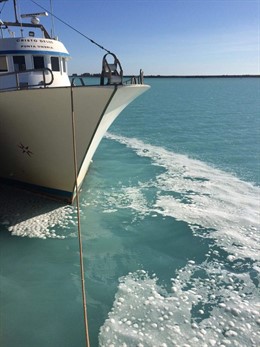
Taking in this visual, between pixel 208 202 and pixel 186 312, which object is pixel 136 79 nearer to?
pixel 208 202

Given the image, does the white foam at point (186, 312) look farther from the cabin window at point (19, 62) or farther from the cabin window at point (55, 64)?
the cabin window at point (55, 64)

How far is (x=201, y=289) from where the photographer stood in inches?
264

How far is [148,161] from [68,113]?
8187mm

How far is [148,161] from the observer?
16.2 m

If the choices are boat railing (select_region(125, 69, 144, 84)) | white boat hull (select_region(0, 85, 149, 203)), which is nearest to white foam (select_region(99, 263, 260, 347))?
white boat hull (select_region(0, 85, 149, 203))

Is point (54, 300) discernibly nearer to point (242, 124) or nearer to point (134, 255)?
point (134, 255)

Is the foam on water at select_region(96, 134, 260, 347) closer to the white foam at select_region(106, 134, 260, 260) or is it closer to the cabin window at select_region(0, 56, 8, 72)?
the white foam at select_region(106, 134, 260, 260)

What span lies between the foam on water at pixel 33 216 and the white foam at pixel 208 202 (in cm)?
202

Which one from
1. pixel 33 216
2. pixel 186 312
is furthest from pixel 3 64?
pixel 186 312

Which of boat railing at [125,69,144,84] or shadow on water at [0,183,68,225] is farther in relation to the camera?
boat railing at [125,69,144,84]

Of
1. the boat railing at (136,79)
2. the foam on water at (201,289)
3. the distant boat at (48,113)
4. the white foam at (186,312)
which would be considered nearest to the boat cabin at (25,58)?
the distant boat at (48,113)

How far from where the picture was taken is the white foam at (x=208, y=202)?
874 centimetres

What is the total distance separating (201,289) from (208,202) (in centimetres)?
467

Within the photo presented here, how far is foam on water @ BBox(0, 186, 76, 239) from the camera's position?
8.81 metres
